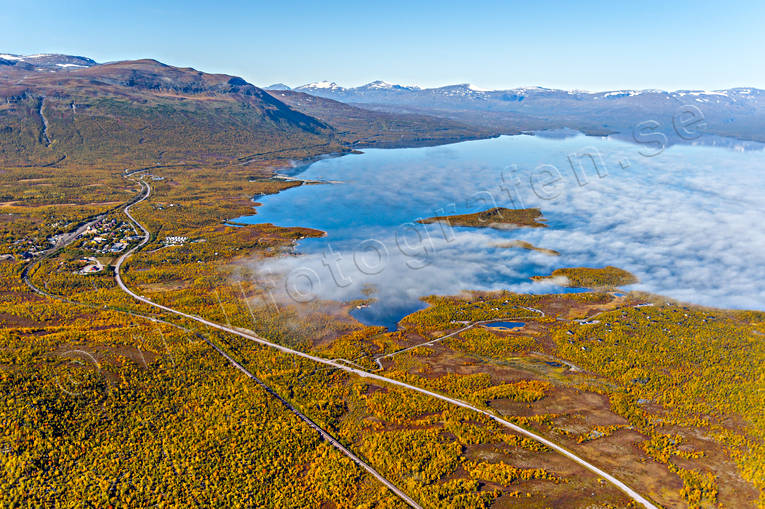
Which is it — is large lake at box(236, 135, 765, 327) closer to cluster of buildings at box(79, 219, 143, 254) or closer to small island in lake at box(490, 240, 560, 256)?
small island in lake at box(490, 240, 560, 256)

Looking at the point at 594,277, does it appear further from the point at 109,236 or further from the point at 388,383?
the point at 109,236

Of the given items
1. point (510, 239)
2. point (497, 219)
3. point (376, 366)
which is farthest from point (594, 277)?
point (376, 366)

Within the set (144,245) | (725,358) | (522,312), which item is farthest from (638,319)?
(144,245)

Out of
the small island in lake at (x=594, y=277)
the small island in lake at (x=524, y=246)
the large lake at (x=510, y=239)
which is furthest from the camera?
the small island in lake at (x=524, y=246)

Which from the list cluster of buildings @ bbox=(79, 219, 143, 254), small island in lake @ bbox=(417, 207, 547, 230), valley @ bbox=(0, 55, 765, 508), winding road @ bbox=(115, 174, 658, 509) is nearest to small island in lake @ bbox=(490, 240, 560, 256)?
valley @ bbox=(0, 55, 765, 508)

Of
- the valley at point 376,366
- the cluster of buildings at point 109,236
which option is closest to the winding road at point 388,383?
the valley at point 376,366

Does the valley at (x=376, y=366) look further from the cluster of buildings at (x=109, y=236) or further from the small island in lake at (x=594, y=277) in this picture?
the cluster of buildings at (x=109, y=236)

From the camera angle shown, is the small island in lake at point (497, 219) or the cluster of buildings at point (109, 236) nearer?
the cluster of buildings at point (109, 236)
